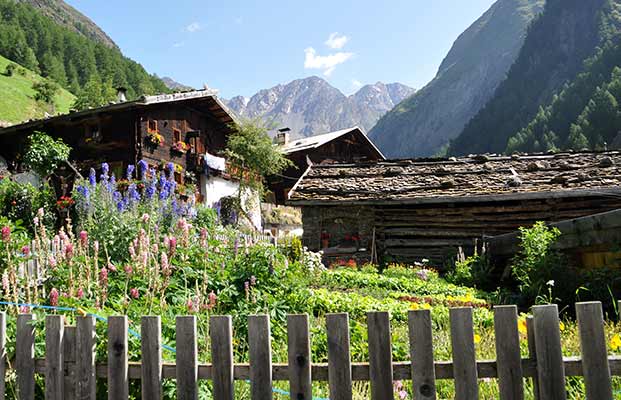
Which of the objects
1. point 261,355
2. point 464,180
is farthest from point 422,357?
point 464,180

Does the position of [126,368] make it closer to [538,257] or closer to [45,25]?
[538,257]

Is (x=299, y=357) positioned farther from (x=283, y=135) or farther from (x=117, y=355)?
(x=283, y=135)

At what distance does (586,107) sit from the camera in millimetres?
60375

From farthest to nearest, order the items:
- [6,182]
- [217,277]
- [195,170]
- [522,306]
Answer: [195,170] → [6,182] → [522,306] → [217,277]

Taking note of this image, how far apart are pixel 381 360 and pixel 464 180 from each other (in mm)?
13348

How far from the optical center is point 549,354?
7.98 feet

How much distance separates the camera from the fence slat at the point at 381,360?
2.49m

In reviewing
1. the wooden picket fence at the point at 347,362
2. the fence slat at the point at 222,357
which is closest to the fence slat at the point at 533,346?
the wooden picket fence at the point at 347,362

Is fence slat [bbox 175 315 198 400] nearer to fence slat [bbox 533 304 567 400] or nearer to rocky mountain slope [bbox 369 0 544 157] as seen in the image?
fence slat [bbox 533 304 567 400]

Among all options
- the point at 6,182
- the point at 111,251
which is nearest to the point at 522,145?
the point at 6,182

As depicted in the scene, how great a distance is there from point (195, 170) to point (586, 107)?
54465 millimetres

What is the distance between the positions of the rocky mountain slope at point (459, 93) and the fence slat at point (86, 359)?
13572 cm

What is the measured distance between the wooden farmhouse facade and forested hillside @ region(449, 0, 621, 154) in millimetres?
53195

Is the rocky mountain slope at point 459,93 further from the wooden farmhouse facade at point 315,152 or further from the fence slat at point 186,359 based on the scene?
the fence slat at point 186,359
